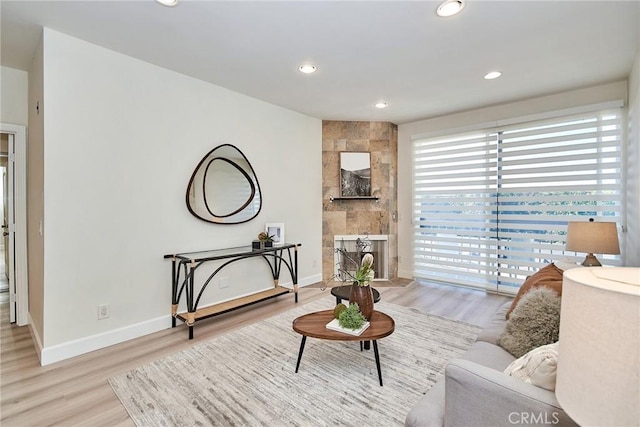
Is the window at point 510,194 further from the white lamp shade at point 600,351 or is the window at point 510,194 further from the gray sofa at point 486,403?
the white lamp shade at point 600,351

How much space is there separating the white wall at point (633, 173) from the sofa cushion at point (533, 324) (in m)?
1.80

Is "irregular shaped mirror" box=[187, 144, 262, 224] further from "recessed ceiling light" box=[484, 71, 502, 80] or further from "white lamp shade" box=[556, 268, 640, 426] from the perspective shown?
"white lamp shade" box=[556, 268, 640, 426]

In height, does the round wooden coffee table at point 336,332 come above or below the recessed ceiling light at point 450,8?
below

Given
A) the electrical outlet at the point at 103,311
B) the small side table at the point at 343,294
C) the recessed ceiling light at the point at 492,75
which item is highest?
the recessed ceiling light at the point at 492,75

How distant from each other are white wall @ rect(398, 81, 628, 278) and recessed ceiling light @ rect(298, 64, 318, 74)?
8.29 feet

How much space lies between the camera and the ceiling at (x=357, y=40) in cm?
208

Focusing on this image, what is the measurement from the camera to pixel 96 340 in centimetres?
260

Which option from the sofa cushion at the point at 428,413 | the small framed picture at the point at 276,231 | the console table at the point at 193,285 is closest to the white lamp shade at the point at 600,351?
the sofa cushion at the point at 428,413

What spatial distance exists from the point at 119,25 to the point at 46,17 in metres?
0.49

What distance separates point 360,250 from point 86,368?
12.0 ft

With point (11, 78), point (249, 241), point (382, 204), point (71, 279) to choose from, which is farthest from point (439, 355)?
point (11, 78)

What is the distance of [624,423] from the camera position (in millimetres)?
556

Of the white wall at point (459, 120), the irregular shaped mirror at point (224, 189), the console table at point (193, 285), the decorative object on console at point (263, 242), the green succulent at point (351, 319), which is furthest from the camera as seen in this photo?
the decorative object on console at point (263, 242)

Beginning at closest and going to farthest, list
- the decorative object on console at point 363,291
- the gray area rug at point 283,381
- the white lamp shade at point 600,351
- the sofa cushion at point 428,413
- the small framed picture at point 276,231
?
the white lamp shade at point 600,351 → the sofa cushion at point 428,413 → the gray area rug at point 283,381 → the decorative object on console at point 363,291 → the small framed picture at point 276,231
